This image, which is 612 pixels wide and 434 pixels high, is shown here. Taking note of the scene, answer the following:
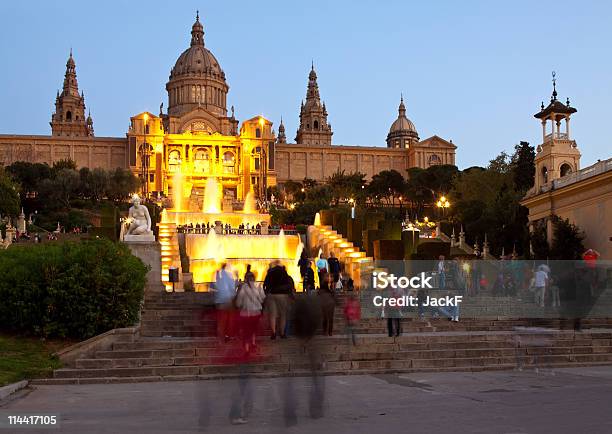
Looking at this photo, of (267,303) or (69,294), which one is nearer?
(267,303)

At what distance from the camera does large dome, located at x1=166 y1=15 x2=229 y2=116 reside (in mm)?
151250

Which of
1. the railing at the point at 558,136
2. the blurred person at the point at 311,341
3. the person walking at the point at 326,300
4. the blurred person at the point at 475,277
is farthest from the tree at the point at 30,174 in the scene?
the blurred person at the point at 311,341

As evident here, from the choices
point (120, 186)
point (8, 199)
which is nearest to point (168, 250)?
point (8, 199)

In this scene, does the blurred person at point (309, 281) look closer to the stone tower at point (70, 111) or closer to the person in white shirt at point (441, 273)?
the person in white shirt at point (441, 273)

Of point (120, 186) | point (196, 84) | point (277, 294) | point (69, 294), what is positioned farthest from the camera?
point (196, 84)

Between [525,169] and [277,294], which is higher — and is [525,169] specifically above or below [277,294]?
above

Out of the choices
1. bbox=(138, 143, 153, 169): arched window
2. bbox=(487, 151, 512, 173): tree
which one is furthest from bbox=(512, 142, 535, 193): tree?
bbox=(138, 143, 153, 169): arched window

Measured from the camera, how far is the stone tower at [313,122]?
159m

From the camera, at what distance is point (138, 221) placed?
88.3 feet

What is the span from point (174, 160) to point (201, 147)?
5.27 metres

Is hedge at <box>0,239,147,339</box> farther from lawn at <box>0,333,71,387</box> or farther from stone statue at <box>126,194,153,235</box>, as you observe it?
stone statue at <box>126,194,153,235</box>

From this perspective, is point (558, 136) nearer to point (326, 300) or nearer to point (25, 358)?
point (326, 300)

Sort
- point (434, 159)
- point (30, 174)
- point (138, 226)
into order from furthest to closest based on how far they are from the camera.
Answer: point (434, 159) → point (30, 174) → point (138, 226)

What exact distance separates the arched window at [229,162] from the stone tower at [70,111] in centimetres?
3236
